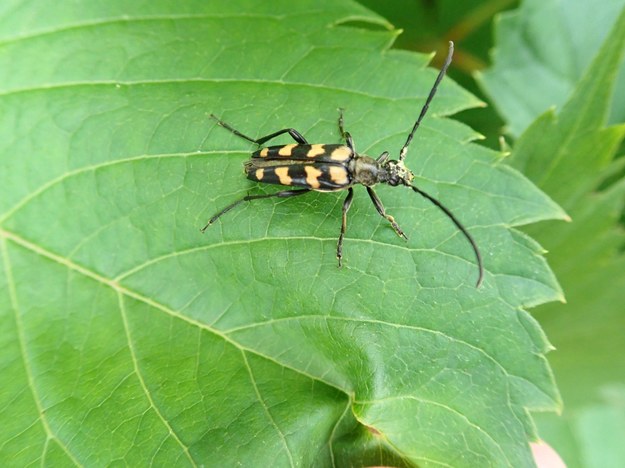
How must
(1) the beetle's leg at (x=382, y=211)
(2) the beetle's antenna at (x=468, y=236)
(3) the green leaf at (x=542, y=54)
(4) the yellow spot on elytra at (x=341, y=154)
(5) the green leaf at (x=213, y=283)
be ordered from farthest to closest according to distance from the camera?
(3) the green leaf at (x=542, y=54), (4) the yellow spot on elytra at (x=341, y=154), (1) the beetle's leg at (x=382, y=211), (2) the beetle's antenna at (x=468, y=236), (5) the green leaf at (x=213, y=283)

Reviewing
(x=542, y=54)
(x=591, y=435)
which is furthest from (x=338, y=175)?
(x=591, y=435)

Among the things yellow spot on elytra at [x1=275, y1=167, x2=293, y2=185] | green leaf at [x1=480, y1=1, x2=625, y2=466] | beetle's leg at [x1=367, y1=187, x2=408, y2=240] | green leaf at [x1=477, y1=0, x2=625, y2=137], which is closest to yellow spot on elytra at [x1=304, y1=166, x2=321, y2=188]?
yellow spot on elytra at [x1=275, y1=167, x2=293, y2=185]

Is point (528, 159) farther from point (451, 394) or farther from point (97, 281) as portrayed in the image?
point (97, 281)

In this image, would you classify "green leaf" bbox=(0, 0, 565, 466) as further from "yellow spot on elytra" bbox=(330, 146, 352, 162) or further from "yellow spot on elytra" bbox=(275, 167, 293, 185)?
"yellow spot on elytra" bbox=(330, 146, 352, 162)

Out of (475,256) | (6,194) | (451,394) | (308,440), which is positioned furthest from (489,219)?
(6,194)

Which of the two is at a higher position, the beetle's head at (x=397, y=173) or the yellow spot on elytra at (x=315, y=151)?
the yellow spot on elytra at (x=315, y=151)

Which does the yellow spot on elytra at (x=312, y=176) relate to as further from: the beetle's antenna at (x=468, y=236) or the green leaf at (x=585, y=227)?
the green leaf at (x=585, y=227)

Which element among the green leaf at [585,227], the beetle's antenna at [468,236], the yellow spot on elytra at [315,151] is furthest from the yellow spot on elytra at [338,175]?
the green leaf at [585,227]
